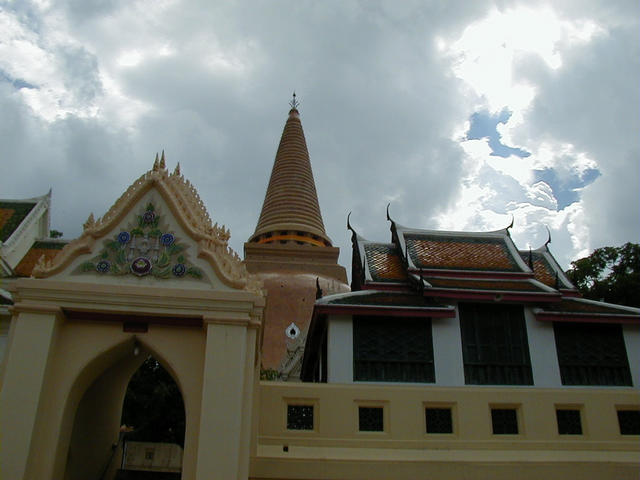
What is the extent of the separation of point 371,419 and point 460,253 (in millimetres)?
5425

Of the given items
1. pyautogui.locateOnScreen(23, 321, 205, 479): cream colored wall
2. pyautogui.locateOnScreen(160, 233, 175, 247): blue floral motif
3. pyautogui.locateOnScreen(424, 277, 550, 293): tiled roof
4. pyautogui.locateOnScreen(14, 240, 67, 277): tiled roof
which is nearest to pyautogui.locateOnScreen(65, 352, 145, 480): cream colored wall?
pyautogui.locateOnScreen(23, 321, 205, 479): cream colored wall

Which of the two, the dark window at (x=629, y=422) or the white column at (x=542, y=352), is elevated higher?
the white column at (x=542, y=352)

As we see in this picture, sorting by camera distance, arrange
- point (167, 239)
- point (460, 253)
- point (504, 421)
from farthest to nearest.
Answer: point (460, 253) → point (504, 421) → point (167, 239)

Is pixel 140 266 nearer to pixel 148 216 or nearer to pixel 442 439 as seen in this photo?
pixel 148 216

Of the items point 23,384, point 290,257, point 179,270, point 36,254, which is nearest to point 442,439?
point 179,270

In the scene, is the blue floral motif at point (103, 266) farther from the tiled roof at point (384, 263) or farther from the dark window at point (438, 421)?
the dark window at point (438, 421)

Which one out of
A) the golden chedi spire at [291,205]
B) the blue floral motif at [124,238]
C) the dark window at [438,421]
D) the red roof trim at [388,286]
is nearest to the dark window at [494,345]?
the dark window at [438,421]

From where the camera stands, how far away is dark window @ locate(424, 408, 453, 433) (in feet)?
39.4

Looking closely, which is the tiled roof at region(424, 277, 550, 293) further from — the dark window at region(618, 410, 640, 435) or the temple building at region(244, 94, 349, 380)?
the temple building at region(244, 94, 349, 380)

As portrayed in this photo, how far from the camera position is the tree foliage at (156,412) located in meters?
22.8

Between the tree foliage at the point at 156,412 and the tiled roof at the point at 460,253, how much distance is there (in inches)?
463

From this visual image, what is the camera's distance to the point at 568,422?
1236cm

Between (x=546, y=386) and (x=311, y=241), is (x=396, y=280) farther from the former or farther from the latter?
(x=311, y=241)

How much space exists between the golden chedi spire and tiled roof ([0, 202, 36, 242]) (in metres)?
21.2
